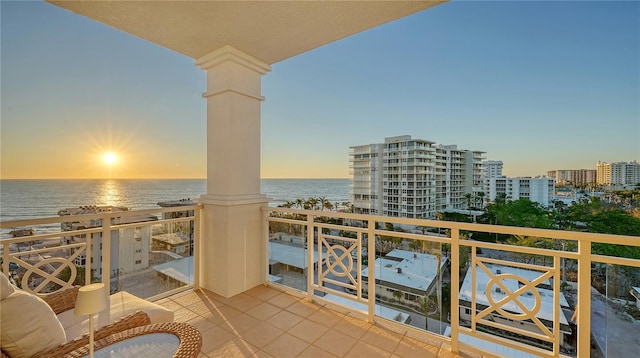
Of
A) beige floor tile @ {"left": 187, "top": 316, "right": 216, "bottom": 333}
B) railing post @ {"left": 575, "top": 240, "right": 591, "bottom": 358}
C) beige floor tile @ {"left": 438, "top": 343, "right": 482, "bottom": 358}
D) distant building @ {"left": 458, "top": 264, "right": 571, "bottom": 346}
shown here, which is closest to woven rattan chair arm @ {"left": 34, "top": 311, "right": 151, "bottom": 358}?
beige floor tile @ {"left": 187, "top": 316, "right": 216, "bottom": 333}

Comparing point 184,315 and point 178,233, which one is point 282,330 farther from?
point 178,233

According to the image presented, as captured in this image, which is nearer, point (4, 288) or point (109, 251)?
point (4, 288)

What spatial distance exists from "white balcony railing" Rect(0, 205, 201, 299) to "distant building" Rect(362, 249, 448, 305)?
216cm

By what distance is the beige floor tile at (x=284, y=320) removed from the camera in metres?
2.25

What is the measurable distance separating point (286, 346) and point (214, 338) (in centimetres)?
61

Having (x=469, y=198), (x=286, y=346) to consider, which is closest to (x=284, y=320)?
(x=286, y=346)

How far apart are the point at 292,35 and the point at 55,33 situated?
2542 millimetres

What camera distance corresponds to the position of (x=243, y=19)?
222 centimetres

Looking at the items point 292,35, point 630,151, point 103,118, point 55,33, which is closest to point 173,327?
point 292,35

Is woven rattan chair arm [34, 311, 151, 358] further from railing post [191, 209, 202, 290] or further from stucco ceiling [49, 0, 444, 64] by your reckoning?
stucco ceiling [49, 0, 444, 64]

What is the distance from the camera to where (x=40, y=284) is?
2.04 m

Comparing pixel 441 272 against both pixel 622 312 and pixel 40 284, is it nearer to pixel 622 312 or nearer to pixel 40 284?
pixel 622 312

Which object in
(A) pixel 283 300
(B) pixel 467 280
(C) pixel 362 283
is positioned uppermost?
(B) pixel 467 280

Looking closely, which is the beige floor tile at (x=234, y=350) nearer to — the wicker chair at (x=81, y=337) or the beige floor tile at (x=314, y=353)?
the beige floor tile at (x=314, y=353)
